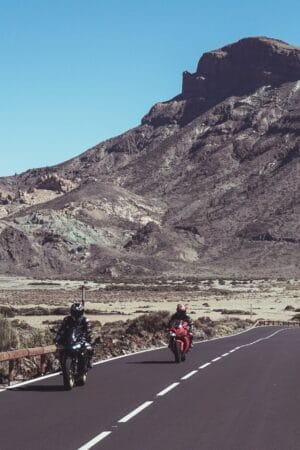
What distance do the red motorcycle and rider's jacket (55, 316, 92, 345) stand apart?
235 inches

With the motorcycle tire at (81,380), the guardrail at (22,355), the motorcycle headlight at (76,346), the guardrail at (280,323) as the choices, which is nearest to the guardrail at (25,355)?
the guardrail at (22,355)

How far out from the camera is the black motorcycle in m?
Answer: 14.4

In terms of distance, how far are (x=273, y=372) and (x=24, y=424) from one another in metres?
8.74

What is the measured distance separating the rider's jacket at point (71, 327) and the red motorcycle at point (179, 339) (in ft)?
19.6

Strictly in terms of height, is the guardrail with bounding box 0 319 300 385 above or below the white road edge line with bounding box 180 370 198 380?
above

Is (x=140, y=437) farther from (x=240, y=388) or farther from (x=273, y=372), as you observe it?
(x=273, y=372)

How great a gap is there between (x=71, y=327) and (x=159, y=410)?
3.31 metres

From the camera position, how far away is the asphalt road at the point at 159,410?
955cm

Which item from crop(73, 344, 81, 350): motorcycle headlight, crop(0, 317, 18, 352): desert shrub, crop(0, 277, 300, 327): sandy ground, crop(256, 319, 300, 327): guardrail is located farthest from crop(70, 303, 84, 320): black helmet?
crop(256, 319, 300, 327): guardrail

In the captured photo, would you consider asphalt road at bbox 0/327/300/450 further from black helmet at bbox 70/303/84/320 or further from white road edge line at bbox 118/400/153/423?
black helmet at bbox 70/303/84/320

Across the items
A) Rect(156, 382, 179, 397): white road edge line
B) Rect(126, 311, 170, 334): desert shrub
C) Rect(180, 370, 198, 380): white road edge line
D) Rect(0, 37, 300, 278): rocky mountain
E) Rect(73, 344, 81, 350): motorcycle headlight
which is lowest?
Rect(126, 311, 170, 334): desert shrub

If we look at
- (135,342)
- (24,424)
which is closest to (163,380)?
(24,424)

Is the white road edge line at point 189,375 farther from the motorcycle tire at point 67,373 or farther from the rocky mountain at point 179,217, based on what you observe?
the rocky mountain at point 179,217

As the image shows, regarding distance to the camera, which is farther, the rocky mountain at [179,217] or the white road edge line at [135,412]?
the rocky mountain at [179,217]
